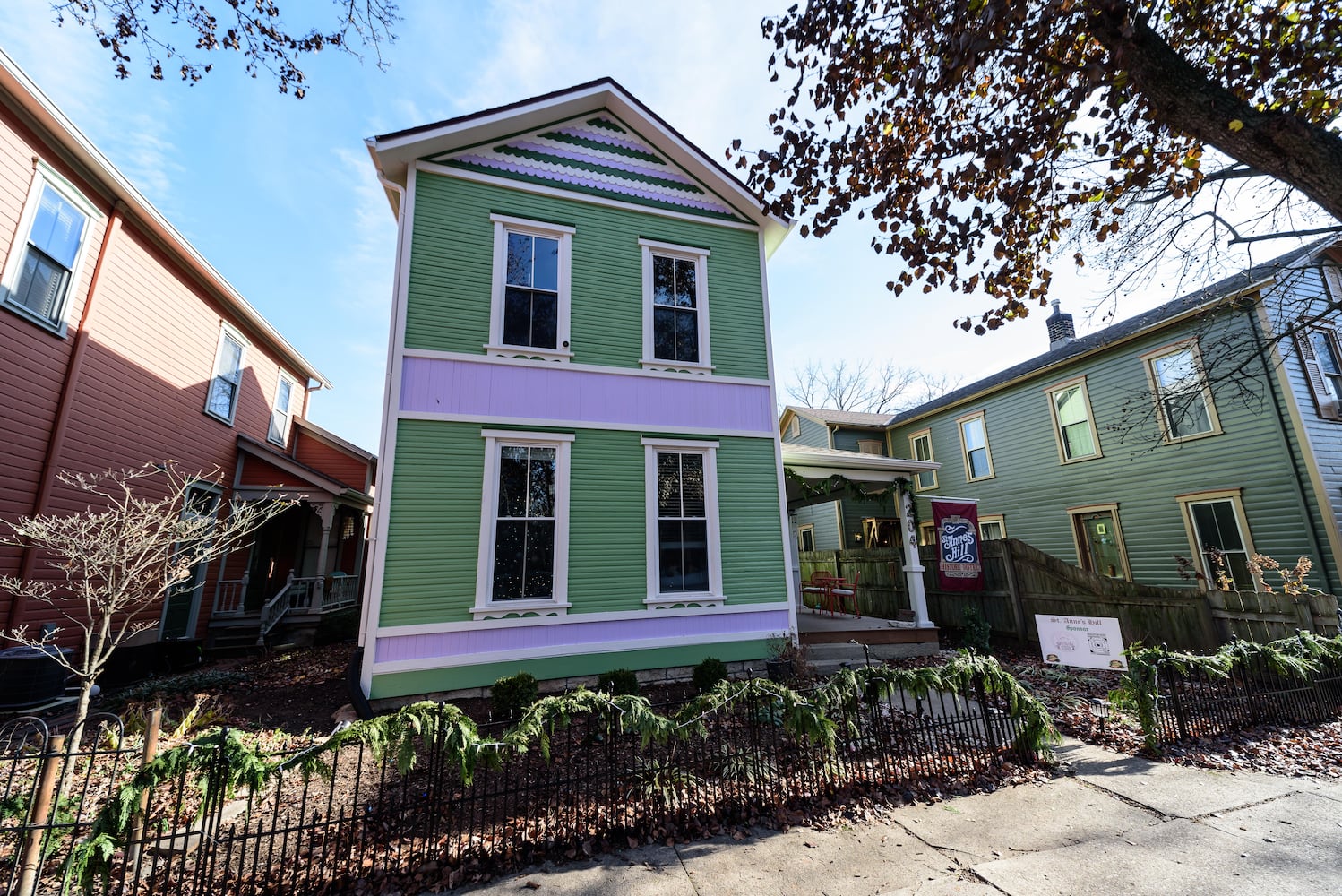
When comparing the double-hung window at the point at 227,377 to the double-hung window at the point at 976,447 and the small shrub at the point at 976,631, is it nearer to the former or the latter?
the small shrub at the point at 976,631

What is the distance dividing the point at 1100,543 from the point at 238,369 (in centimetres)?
2186

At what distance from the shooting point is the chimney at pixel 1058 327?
17.5m

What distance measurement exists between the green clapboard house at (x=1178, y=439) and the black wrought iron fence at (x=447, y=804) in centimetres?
686

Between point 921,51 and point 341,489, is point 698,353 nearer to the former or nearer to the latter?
point 921,51

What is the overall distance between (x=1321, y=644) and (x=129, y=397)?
1813cm

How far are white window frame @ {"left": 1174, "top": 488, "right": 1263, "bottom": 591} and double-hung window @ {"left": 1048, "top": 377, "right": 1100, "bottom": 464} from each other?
223 centimetres

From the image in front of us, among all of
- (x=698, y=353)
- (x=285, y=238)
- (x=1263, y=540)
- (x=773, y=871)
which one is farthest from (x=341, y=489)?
(x=1263, y=540)

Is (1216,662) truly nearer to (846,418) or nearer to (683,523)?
(683,523)

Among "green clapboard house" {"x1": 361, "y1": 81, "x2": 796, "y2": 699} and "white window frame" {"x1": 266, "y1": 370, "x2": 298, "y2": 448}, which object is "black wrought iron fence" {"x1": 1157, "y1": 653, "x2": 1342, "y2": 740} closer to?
"green clapboard house" {"x1": 361, "y1": 81, "x2": 796, "y2": 699}

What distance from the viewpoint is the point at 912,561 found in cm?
1005

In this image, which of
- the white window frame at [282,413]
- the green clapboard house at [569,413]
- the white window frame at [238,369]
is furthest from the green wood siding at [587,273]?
the white window frame at [282,413]

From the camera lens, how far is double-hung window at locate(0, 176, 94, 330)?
7.52 meters

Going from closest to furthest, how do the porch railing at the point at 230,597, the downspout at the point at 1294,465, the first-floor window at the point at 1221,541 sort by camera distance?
the downspout at the point at 1294,465 → the first-floor window at the point at 1221,541 → the porch railing at the point at 230,597

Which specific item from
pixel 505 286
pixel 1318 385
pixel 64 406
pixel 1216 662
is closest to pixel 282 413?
pixel 64 406
